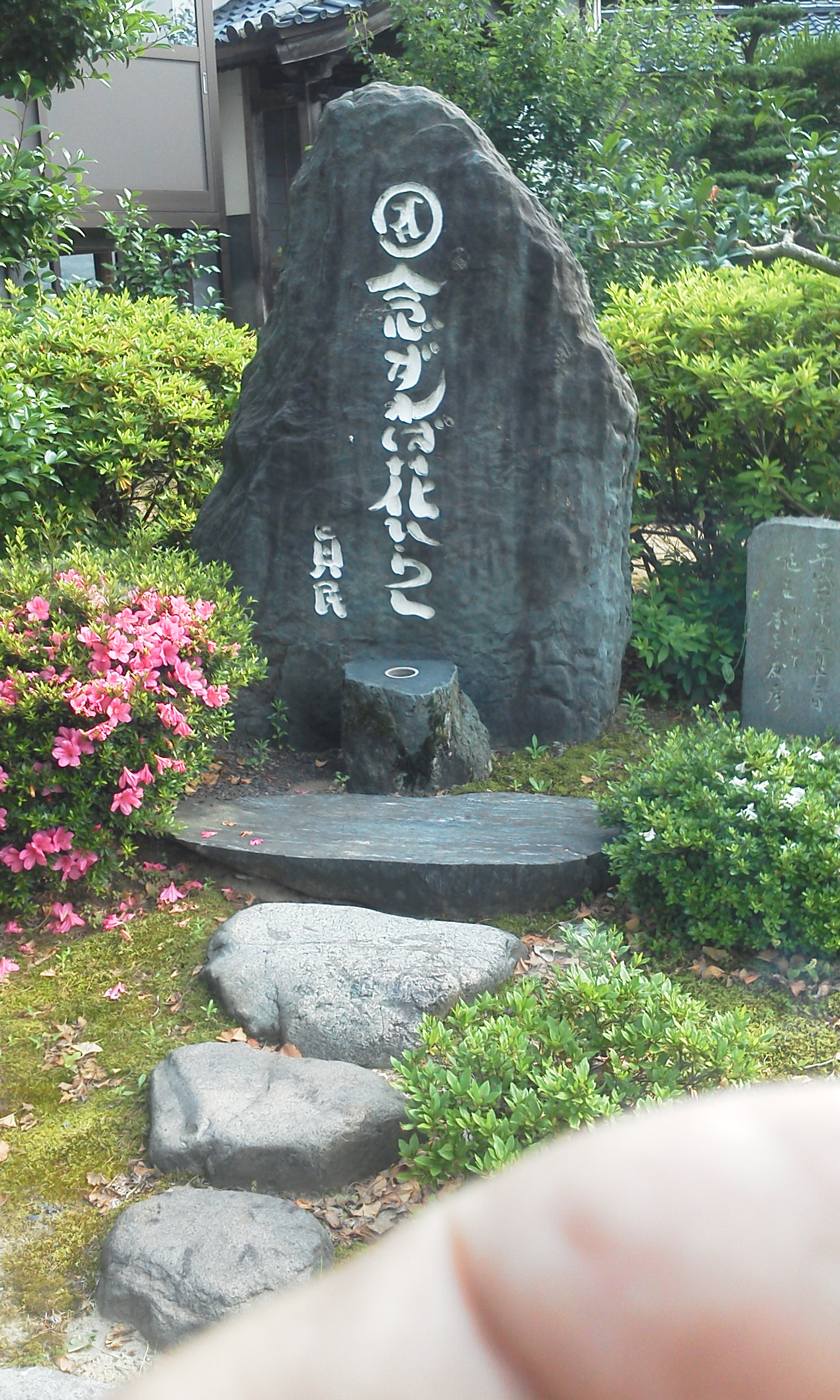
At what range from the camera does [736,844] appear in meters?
3.71

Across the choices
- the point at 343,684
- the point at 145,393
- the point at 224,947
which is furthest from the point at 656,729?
the point at 145,393

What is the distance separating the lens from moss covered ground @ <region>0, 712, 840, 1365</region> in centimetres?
272

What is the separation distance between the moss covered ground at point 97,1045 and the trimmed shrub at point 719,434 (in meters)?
2.22

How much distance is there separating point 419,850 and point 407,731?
781mm

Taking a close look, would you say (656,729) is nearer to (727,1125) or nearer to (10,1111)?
(10,1111)

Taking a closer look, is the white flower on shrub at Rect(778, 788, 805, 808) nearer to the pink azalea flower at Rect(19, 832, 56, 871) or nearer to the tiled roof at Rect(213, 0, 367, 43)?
the pink azalea flower at Rect(19, 832, 56, 871)

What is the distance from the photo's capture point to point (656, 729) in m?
5.76

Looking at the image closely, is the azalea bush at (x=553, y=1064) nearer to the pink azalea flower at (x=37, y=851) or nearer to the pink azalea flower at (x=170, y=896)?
the pink azalea flower at (x=170, y=896)

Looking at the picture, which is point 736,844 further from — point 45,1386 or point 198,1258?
point 45,1386

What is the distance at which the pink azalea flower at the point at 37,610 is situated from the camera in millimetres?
4176

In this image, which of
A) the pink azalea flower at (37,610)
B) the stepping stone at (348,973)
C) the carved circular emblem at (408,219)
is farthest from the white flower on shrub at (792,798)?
the carved circular emblem at (408,219)

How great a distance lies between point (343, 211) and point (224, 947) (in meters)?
3.34

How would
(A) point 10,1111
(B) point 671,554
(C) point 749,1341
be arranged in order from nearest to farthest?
(C) point 749,1341 < (A) point 10,1111 < (B) point 671,554
